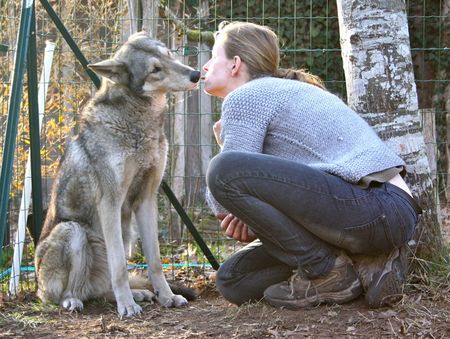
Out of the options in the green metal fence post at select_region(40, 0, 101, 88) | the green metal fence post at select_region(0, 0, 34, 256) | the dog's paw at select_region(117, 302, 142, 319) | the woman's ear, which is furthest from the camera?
the green metal fence post at select_region(40, 0, 101, 88)

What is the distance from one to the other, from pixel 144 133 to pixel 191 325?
140cm

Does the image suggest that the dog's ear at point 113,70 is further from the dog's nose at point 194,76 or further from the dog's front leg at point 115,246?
the dog's front leg at point 115,246

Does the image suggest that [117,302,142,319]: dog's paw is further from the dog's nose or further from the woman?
the dog's nose

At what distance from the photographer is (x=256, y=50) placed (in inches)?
156

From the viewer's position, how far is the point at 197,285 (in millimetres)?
5324

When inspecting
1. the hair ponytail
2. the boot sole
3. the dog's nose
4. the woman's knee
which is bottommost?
the boot sole

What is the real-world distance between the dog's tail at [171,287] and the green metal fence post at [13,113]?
3.65 feet

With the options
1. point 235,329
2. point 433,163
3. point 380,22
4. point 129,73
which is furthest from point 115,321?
point 433,163

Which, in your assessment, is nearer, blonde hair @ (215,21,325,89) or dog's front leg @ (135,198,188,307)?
blonde hair @ (215,21,325,89)

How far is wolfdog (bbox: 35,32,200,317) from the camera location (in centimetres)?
460

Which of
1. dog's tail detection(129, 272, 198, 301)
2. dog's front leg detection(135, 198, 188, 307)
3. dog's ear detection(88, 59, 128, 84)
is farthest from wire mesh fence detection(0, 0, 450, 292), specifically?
dog's ear detection(88, 59, 128, 84)

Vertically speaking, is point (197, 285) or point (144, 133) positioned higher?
point (144, 133)

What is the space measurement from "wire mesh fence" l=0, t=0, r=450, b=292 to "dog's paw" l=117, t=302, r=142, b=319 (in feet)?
5.08

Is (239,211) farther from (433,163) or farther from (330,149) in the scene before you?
(433,163)
